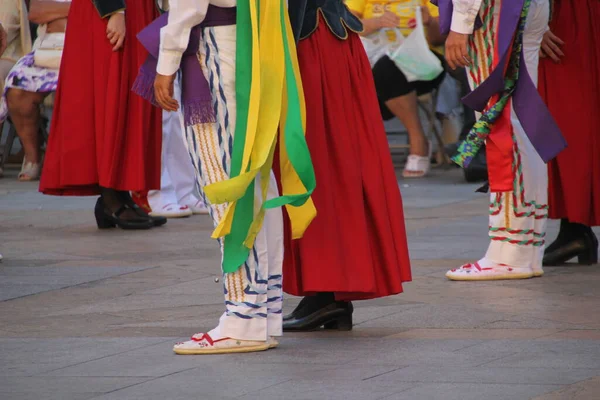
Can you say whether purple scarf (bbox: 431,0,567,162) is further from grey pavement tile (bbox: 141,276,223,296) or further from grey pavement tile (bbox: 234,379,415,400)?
grey pavement tile (bbox: 234,379,415,400)

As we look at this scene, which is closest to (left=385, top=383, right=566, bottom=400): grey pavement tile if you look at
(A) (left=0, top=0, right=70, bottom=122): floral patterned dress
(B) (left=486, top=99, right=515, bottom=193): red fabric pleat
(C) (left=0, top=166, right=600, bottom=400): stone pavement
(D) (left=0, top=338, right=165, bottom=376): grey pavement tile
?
(C) (left=0, top=166, right=600, bottom=400): stone pavement

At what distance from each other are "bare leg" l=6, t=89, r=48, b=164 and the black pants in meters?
2.98

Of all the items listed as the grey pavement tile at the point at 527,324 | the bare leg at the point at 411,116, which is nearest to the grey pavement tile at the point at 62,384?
the grey pavement tile at the point at 527,324

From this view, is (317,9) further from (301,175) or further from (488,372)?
(488,372)

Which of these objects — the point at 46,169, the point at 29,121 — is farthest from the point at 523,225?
the point at 29,121

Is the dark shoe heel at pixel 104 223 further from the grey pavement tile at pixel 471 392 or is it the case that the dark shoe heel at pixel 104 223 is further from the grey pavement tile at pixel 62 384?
the grey pavement tile at pixel 471 392

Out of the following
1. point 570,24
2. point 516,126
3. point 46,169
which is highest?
point 570,24

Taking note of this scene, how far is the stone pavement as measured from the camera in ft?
12.9

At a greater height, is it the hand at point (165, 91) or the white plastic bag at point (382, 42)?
the hand at point (165, 91)

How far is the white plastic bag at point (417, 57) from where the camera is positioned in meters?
11.0

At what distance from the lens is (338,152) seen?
471 cm

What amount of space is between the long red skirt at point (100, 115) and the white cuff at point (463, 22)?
2.57 meters

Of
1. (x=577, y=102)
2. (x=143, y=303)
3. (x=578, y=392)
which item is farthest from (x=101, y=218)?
(x=578, y=392)

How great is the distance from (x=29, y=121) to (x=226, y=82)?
7788 millimetres
